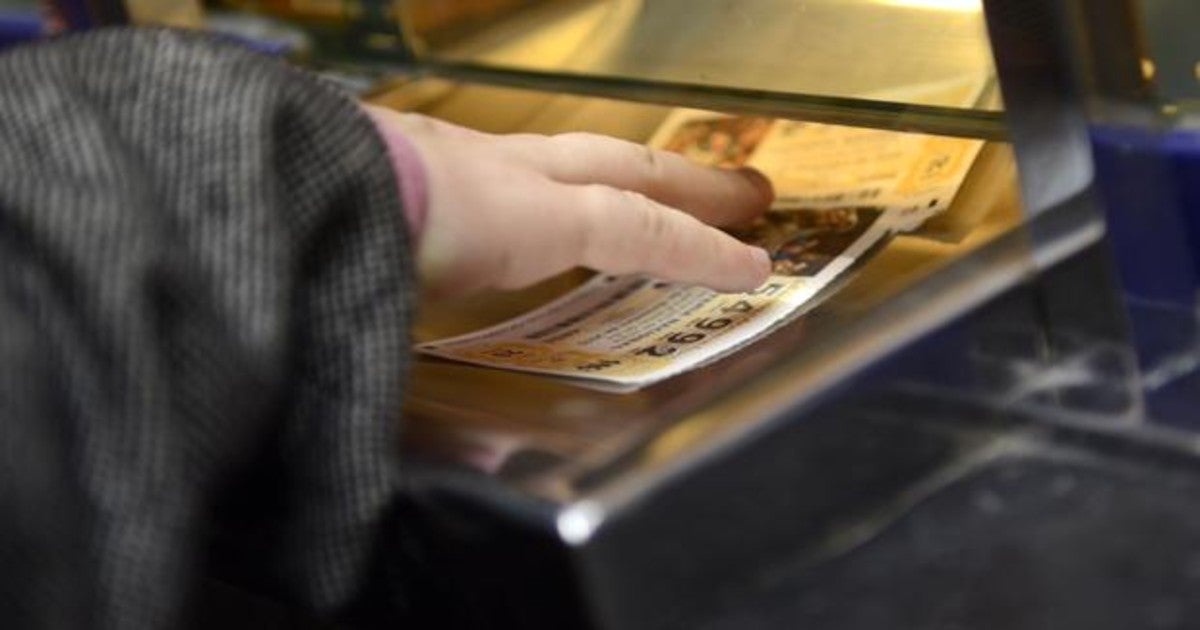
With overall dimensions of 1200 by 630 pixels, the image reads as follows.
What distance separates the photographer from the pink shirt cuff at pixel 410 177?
821 mm

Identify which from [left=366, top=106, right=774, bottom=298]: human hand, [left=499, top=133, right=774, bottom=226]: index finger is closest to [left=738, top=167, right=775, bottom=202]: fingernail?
[left=499, top=133, right=774, bottom=226]: index finger

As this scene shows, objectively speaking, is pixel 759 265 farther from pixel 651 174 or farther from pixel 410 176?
pixel 410 176

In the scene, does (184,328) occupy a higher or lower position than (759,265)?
higher

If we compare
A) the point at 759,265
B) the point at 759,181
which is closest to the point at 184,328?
the point at 759,265

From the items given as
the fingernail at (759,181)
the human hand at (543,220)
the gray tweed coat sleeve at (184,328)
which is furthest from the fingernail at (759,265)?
the gray tweed coat sleeve at (184,328)

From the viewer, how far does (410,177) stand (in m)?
0.83

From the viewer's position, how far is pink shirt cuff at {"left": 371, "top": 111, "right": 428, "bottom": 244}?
82 centimetres

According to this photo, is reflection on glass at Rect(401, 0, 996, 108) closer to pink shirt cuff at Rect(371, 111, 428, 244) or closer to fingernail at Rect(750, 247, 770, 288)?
fingernail at Rect(750, 247, 770, 288)

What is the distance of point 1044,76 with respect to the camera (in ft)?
2.86

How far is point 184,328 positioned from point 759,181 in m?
0.47

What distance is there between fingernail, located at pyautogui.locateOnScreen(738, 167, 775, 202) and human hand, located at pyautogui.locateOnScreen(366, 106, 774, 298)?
121mm

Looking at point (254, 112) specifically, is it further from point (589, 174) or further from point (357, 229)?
point (589, 174)

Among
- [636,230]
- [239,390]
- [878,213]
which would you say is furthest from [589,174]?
[239,390]

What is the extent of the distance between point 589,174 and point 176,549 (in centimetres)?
35
